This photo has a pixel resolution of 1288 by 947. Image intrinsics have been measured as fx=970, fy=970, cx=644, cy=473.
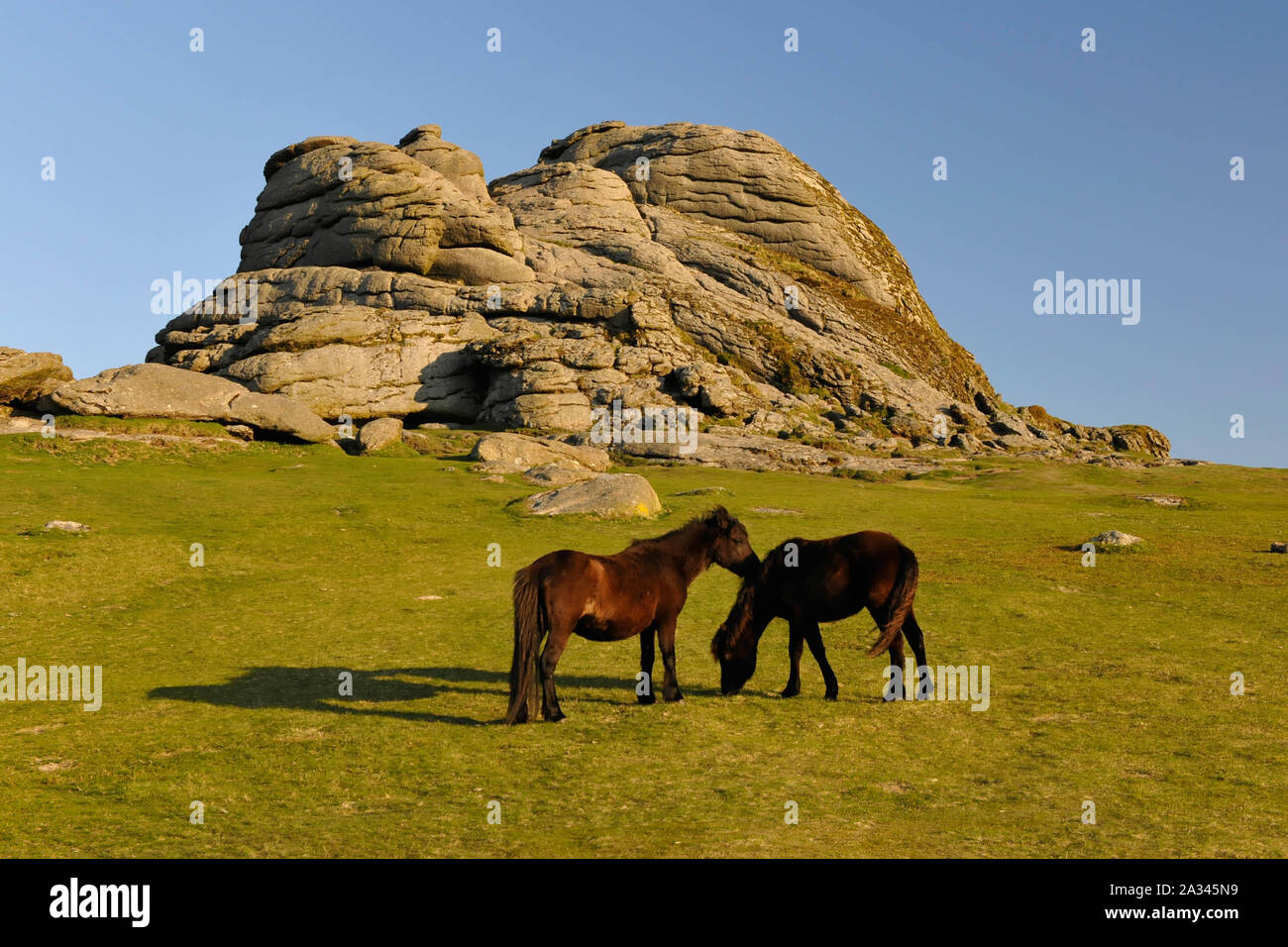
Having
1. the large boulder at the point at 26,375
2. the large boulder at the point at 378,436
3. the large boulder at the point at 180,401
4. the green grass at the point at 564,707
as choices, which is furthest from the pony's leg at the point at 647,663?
the large boulder at the point at 26,375

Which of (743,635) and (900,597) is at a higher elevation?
(900,597)

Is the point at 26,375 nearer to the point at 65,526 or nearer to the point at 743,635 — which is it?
the point at 65,526

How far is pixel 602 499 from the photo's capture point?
35.4 metres

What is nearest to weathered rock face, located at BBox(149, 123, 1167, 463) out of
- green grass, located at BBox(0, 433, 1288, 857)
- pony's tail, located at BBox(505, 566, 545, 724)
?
green grass, located at BBox(0, 433, 1288, 857)

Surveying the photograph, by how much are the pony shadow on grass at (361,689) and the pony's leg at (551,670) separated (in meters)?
0.92

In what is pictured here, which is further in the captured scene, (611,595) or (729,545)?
(729,545)

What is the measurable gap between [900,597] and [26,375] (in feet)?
161

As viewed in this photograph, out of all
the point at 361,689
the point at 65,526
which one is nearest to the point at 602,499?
the point at 65,526

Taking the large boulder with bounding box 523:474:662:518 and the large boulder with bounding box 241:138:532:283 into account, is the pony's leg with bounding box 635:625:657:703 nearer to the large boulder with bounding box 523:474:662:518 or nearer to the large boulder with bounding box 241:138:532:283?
the large boulder with bounding box 523:474:662:518

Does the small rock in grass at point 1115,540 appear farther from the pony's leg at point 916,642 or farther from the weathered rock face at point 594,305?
the weathered rock face at point 594,305

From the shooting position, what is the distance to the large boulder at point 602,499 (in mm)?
34969

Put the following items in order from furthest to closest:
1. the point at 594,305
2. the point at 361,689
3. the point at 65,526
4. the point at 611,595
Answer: the point at 594,305 → the point at 65,526 → the point at 361,689 → the point at 611,595
